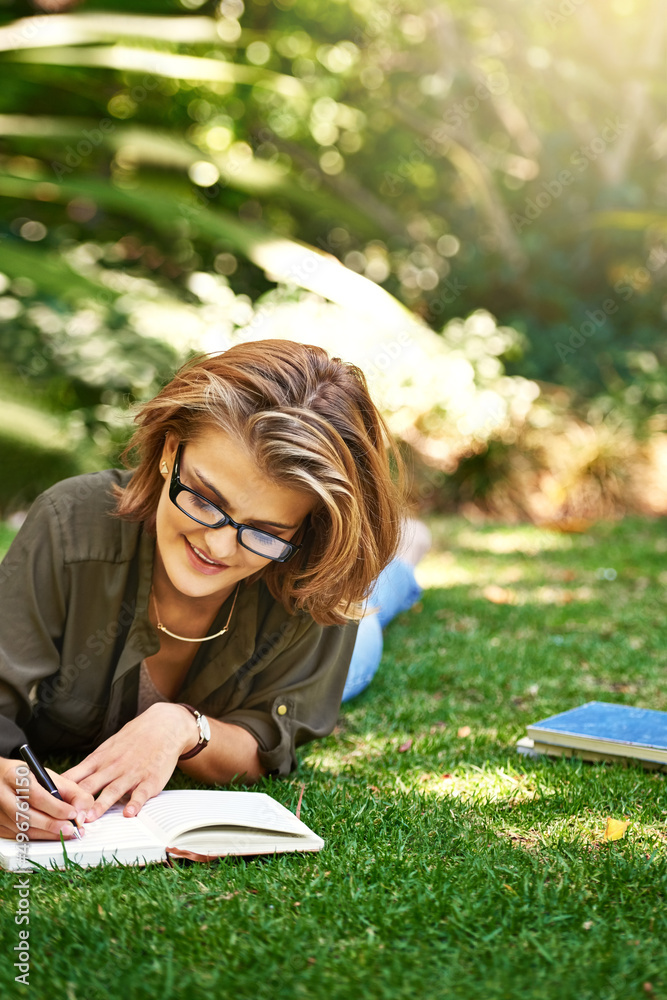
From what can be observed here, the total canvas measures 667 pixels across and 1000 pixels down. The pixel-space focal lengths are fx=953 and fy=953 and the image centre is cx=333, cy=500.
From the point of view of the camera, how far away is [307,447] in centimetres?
196

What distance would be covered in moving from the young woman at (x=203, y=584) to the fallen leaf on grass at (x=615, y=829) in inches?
29.0

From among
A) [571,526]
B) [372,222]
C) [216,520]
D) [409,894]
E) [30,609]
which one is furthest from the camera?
[372,222]

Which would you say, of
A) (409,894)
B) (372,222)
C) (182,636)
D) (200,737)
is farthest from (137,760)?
(372,222)

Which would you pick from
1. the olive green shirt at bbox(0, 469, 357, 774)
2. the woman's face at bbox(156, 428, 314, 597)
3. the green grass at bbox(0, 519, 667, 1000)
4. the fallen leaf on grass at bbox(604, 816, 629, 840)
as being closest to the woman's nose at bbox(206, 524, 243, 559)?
the woman's face at bbox(156, 428, 314, 597)

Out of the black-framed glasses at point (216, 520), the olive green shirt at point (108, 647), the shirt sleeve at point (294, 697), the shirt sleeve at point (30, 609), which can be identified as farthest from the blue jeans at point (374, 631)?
the shirt sleeve at point (30, 609)

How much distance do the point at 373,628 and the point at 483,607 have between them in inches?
51.4

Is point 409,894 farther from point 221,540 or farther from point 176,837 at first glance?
point 221,540

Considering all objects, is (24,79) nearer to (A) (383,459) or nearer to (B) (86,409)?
(B) (86,409)

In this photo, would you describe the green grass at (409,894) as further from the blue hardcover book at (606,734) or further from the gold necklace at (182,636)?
the gold necklace at (182,636)

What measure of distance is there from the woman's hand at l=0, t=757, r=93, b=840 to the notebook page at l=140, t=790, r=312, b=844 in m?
0.18

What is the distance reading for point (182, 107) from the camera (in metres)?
9.98

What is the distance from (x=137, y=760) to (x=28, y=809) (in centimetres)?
27

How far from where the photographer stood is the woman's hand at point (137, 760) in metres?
1.91

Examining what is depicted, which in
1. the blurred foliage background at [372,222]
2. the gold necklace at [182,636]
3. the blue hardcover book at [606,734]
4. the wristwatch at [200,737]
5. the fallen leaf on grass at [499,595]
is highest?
the blurred foliage background at [372,222]
